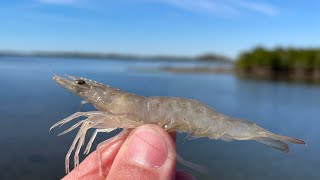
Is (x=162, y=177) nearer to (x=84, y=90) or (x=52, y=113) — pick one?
(x=84, y=90)

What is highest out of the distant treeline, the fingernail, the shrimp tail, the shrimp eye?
the shrimp eye

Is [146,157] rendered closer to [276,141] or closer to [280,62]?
[276,141]

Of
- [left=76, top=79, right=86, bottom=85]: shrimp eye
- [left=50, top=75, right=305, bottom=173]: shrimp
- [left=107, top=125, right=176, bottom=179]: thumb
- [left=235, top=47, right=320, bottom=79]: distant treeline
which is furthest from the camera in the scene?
[left=235, top=47, right=320, bottom=79]: distant treeline

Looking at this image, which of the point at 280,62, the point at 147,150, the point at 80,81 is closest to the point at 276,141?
the point at 147,150

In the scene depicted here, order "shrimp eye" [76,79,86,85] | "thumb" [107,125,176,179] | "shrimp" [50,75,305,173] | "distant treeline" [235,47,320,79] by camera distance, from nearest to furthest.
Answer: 1. "thumb" [107,125,176,179]
2. "shrimp" [50,75,305,173]
3. "shrimp eye" [76,79,86,85]
4. "distant treeline" [235,47,320,79]

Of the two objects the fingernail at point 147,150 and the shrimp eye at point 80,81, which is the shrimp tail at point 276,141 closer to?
the fingernail at point 147,150

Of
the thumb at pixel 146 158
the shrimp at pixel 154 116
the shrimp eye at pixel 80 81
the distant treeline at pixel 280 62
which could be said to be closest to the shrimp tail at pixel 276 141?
the shrimp at pixel 154 116

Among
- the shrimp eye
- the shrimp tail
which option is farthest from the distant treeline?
the shrimp eye

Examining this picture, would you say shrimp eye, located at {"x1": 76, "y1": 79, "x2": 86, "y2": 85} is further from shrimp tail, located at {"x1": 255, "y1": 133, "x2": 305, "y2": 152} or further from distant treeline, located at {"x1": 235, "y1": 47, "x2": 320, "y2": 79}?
Answer: distant treeline, located at {"x1": 235, "y1": 47, "x2": 320, "y2": 79}
